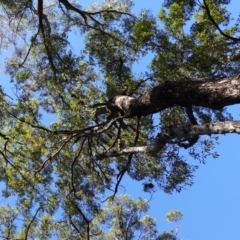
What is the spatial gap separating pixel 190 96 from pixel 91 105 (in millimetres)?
2875

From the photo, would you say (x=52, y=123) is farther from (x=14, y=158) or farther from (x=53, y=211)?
(x=53, y=211)

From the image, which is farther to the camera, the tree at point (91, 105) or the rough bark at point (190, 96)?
the tree at point (91, 105)

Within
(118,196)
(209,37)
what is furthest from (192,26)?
(118,196)

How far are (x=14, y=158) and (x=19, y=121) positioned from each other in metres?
0.97

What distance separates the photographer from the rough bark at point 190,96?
5.06m

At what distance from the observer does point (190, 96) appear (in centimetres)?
563

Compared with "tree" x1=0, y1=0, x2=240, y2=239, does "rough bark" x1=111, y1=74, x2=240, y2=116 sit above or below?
below

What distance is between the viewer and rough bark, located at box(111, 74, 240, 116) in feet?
16.6

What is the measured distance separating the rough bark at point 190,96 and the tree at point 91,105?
2.61ft

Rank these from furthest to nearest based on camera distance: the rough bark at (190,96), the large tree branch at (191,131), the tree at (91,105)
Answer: the tree at (91,105) < the rough bark at (190,96) < the large tree branch at (191,131)

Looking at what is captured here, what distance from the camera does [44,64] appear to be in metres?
10.5

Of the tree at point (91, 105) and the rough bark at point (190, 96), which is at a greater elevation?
the tree at point (91, 105)

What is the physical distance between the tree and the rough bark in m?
0.80

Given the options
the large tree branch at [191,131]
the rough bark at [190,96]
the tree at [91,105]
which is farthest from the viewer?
the tree at [91,105]
